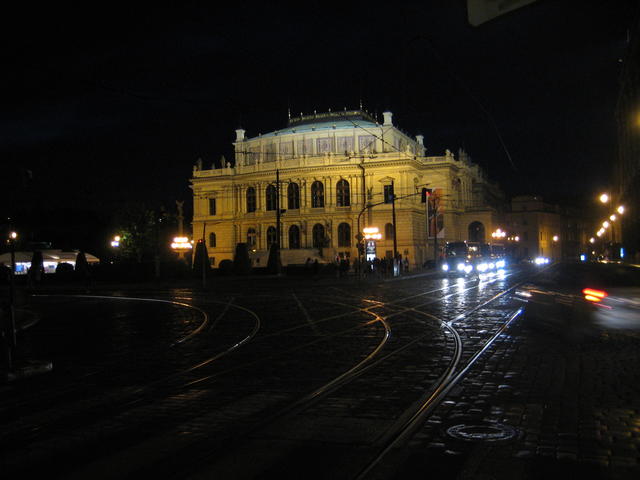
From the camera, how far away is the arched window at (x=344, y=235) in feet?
263

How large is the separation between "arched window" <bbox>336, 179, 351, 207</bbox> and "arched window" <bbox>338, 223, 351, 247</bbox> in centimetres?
255

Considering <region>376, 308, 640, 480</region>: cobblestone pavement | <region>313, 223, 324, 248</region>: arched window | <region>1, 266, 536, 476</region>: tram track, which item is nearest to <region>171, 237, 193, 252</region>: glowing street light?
<region>313, 223, 324, 248</region>: arched window

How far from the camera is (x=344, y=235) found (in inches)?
3184

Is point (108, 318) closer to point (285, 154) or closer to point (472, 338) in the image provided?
point (472, 338)

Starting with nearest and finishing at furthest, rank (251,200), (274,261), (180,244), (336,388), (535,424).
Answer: (535,424), (336,388), (274,261), (180,244), (251,200)

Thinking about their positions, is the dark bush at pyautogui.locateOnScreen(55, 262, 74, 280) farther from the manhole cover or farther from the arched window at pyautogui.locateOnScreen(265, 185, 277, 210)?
the manhole cover

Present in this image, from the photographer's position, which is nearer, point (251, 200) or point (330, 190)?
point (330, 190)

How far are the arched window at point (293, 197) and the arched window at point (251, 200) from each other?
5066 millimetres

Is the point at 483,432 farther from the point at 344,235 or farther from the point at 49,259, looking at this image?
the point at 344,235

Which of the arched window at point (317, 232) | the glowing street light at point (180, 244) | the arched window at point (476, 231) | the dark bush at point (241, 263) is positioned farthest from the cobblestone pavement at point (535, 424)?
the arched window at point (476, 231)

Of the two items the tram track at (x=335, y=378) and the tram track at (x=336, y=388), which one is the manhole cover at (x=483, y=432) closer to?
the tram track at (x=336, y=388)

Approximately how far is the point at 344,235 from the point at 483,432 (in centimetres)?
7509

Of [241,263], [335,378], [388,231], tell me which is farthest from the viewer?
[388,231]

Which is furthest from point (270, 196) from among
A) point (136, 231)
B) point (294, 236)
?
point (136, 231)
